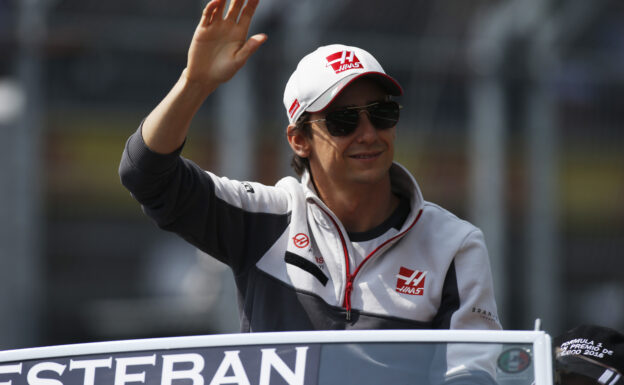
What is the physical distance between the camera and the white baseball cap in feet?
9.02

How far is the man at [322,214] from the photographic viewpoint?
8.57 feet

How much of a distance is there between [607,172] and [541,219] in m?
1.61

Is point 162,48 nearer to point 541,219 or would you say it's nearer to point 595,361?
point 541,219

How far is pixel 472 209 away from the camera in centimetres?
947

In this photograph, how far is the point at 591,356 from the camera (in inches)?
113

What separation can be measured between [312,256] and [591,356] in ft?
2.67

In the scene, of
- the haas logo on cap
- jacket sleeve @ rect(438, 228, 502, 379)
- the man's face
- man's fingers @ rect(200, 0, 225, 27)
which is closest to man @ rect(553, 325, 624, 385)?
jacket sleeve @ rect(438, 228, 502, 379)

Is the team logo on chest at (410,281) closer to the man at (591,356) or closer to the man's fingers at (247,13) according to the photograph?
the man at (591,356)

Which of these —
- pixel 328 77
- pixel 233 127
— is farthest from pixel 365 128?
pixel 233 127

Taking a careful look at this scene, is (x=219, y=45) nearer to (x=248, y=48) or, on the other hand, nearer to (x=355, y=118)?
(x=248, y=48)

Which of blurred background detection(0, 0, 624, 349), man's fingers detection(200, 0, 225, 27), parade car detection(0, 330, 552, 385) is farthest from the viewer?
blurred background detection(0, 0, 624, 349)

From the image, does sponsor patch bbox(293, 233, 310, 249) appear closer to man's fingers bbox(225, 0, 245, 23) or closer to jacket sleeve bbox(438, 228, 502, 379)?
jacket sleeve bbox(438, 228, 502, 379)

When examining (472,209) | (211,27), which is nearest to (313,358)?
(211,27)

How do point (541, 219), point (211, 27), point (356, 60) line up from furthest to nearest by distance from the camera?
1. point (541, 219)
2. point (356, 60)
3. point (211, 27)
